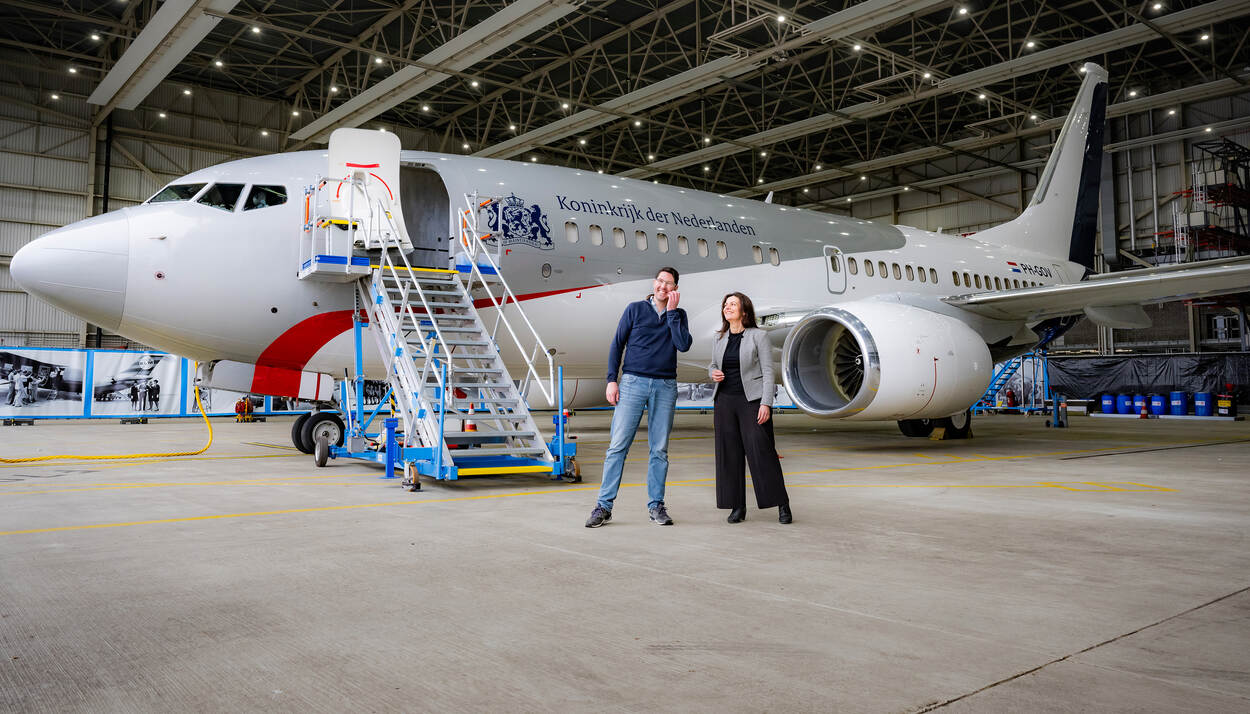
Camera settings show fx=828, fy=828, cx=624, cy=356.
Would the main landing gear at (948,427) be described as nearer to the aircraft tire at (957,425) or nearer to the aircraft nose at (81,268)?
the aircraft tire at (957,425)

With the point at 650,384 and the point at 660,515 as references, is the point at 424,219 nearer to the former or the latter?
the point at 650,384

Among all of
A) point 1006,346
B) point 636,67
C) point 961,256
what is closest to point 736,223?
point 1006,346

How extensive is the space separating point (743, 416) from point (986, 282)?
11.2 m

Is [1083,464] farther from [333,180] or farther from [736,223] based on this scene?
[333,180]

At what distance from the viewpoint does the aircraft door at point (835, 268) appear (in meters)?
12.1

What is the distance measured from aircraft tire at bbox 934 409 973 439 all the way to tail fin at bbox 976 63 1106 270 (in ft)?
16.2

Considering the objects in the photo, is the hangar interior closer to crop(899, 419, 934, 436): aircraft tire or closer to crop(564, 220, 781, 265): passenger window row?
crop(564, 220, 781, 265): passenger window row

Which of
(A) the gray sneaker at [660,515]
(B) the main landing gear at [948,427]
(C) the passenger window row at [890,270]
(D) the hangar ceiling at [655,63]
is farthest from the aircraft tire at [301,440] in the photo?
(D) the hangar ceiling at [655,63]

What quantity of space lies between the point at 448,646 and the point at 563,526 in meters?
2.19

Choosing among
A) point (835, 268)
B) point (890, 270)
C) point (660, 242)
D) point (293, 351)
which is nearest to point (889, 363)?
point (660, 242)

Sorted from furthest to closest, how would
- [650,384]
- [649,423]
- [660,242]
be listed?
[660,242] < [650,384] < [649,423]

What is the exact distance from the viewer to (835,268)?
40.0ft

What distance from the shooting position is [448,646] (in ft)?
8.06

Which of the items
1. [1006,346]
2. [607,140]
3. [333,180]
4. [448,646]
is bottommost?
[448,646]
